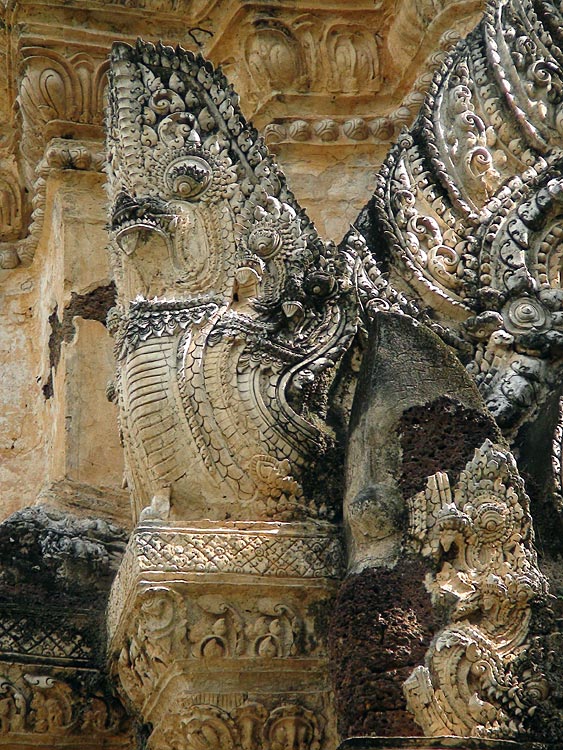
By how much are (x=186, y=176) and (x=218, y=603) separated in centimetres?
110

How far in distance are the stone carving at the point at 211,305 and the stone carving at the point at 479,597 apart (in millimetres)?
518

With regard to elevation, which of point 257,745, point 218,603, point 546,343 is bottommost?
point 257,745

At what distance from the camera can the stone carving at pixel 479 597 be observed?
3.59 metres

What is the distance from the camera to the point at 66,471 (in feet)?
17.3

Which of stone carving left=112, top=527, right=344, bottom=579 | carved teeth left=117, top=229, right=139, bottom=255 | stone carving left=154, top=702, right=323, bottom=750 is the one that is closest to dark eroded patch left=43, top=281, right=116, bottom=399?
carved teeth left=117, top=229, right=139, bottom=255

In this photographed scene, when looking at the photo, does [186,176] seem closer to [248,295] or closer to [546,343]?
[248,295]

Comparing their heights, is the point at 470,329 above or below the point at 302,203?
below

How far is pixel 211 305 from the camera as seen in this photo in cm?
441

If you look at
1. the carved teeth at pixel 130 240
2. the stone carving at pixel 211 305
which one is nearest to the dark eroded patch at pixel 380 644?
the stone carving at pixel 211 305

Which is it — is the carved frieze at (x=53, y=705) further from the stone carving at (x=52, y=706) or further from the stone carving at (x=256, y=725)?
the stone carving at (x=256, y=725)

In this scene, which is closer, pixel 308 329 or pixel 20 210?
pixel 308 329

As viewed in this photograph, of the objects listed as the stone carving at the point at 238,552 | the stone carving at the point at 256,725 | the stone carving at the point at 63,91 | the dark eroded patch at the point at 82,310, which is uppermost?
the stone carving at the point at 63,91

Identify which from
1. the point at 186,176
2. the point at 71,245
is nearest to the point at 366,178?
the point at 71,245

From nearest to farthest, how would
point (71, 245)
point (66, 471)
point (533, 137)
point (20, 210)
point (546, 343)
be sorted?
point (546, 343) → point (533, 137) → point (66, 471) → point (71, 245) → point (20, 210)
